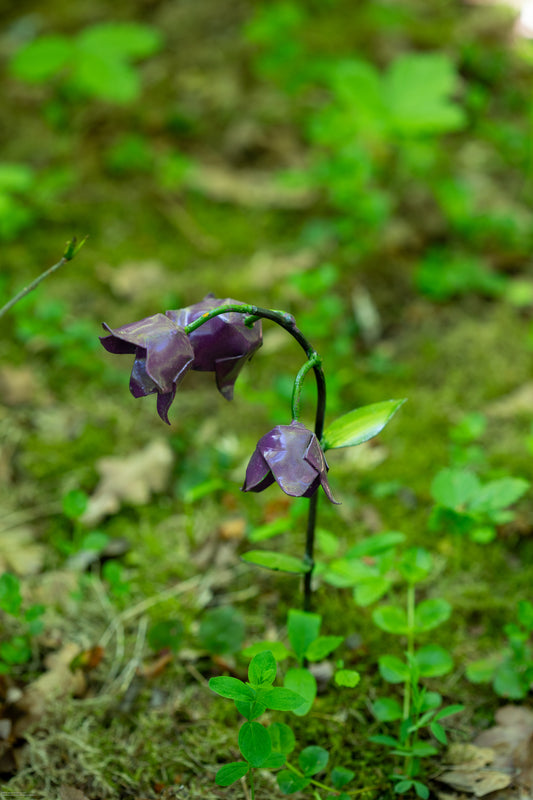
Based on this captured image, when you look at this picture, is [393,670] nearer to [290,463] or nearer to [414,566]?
[414,566]

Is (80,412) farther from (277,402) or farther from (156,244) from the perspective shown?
(156,244)

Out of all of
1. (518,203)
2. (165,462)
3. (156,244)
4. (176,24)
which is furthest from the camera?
(176,24)

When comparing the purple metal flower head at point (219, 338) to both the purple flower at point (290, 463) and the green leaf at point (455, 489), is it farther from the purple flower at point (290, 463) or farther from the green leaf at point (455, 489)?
the green leaf at point (455, 489)

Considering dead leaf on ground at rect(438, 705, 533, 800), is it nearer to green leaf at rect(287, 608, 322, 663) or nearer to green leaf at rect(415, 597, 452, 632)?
green leaf at rect(415, 597, 452, 632)

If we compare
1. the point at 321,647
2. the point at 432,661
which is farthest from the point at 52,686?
the point at 432,661

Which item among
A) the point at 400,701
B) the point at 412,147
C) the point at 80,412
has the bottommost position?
the point at 80,412

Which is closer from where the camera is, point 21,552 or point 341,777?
point 341,777

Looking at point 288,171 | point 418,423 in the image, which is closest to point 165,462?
point 418,423
